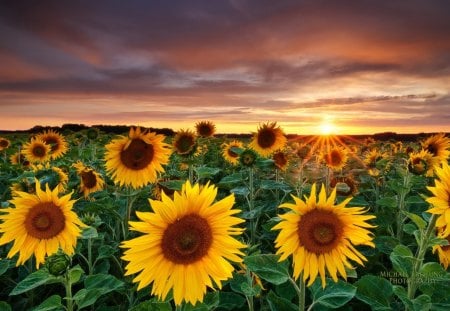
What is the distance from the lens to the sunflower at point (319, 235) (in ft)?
10.0

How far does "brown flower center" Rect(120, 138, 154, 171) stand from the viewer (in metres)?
5.62

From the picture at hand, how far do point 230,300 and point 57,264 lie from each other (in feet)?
4.70

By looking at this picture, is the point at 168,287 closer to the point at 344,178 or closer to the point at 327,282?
the point at 327,282

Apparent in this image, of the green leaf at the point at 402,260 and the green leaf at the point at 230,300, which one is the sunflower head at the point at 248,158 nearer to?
the green leaf at the point at 230,300

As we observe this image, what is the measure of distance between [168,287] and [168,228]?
1.23 ft

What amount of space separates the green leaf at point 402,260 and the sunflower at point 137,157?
3050mm

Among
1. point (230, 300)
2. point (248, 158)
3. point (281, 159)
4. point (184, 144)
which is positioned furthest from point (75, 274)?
point (281, 159)

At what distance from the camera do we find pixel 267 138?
8.94m

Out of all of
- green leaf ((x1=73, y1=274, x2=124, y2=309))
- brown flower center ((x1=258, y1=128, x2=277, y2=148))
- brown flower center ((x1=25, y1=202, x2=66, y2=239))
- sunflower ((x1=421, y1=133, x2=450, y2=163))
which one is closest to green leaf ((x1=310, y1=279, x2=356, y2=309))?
green leaf ((x1=73, y1=274, x2=124, y2=309))

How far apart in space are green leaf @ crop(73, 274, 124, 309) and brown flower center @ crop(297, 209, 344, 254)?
4.79 ft

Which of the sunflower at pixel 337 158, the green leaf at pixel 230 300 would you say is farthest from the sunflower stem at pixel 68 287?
the sunflower at pixel 337 158

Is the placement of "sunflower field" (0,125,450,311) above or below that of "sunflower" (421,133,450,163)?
below

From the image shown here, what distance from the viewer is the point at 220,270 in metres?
2.93

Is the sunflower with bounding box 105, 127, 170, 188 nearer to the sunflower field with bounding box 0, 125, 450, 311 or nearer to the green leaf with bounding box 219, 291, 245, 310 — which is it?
the sunflower field with bounding box 0, 125, 450, 311
